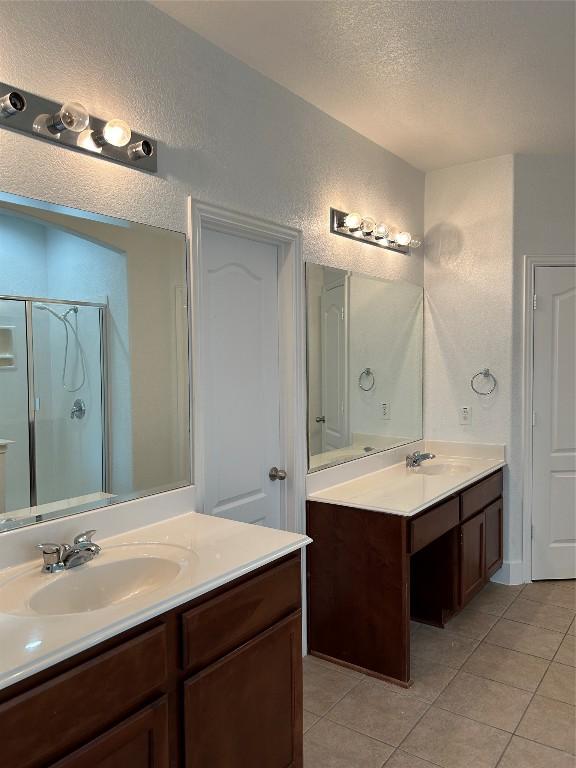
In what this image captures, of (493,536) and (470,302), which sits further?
(470,302)

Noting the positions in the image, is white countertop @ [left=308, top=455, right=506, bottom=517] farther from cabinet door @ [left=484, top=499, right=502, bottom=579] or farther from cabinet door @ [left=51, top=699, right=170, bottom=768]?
cabinet door @ [left=51, top=699, right=170, bottom=768]

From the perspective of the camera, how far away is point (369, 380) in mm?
3273

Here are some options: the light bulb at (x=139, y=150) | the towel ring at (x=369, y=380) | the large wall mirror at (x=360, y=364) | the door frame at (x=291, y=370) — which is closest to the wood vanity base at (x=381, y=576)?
the door frame at (x=291, y=370)

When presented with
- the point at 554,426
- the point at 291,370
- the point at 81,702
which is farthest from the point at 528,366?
the point at 81,702

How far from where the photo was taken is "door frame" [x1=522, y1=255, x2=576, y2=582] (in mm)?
3520

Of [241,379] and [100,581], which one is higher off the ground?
[241,379]

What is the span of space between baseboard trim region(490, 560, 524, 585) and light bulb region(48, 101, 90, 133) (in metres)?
3.28

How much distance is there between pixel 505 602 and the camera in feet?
11.0

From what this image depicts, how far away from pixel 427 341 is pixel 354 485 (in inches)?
50.7

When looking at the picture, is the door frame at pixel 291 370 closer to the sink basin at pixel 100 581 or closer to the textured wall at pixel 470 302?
the sink basin at pixel 100 581

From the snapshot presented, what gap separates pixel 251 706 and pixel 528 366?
265 cm

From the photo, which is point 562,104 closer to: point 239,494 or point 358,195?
→ point 358,195

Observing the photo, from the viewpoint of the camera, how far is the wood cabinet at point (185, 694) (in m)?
1.16

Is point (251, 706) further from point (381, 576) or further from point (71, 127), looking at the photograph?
point (71, 127)
